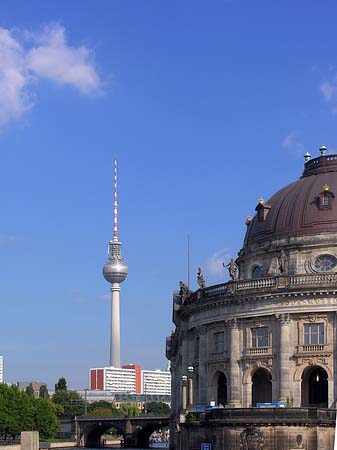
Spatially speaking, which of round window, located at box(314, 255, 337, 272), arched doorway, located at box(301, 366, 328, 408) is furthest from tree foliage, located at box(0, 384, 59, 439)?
round window, located at box(314, 255, 337, 272)

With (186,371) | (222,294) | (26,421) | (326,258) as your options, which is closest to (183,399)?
(186,371)

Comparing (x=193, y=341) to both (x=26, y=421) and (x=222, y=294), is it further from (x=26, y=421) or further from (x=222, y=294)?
(x=26, y=421)

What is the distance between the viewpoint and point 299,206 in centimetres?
9281

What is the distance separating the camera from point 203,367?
296 feet

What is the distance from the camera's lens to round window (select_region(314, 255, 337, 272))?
291ft

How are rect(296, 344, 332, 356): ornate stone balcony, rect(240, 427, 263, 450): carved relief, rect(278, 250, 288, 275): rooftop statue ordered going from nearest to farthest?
rect(240, 427, 263, 450): carved relief, rect(296, 344, 332, 356): ornate stone balcony, rect(278, 250, 288, 275): rooftop statue

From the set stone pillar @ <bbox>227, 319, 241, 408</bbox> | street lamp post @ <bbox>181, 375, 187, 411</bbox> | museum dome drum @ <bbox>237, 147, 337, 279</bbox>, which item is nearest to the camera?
stone pillar @ <bbox>227, 319, 241, 408</bbox>

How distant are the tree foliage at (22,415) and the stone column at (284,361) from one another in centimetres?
6488

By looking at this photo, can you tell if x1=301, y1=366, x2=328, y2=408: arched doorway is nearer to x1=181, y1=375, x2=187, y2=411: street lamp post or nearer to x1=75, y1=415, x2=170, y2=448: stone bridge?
x1=181, y1=375, x2=187, y2=411: street lamp post

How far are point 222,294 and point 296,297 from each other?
26.2ft

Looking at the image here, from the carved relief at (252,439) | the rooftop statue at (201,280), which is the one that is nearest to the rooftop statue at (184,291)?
the rooftop statue at (201,280)

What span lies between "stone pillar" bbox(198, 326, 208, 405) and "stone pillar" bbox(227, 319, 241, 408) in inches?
176

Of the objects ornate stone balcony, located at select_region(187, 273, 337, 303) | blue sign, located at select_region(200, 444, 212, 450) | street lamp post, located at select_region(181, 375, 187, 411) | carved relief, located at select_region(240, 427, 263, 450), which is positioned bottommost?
blue sign, located at select_region(200, 444, 212, 450)

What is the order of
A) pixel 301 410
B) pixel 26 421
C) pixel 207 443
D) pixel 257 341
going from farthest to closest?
1. pixel 26 421
2. pixel 257 341
3. pixel 207 443
4. pixel 301 410
